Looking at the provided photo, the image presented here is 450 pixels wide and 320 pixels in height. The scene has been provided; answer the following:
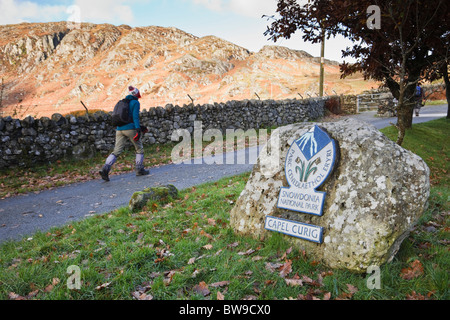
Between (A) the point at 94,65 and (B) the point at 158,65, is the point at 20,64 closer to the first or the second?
(A) the point at 94,65

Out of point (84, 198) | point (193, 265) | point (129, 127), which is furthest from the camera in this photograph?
point (129, 127)

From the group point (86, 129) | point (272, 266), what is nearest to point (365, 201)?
point (272, 266)

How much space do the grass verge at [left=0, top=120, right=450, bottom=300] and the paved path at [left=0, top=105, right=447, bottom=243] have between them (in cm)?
91

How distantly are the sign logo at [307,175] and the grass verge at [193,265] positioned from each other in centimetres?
34

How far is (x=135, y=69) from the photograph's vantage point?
6538cm

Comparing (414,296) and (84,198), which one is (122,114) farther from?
(414,296)

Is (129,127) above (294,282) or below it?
above

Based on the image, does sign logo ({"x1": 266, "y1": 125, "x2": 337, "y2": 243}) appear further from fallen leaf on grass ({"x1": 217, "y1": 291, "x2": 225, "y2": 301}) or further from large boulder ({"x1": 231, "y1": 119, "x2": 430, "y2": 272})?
fallen leaf on grass ({"x1": 217, "y1": 291, "x2": 225, "y2": 301})

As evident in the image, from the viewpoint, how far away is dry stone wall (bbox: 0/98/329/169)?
9.57 meters

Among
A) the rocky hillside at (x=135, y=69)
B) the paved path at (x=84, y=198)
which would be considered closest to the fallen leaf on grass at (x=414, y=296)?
the paved path at (x=84, y=198)

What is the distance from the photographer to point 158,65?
216 ft

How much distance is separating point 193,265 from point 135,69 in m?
69.4

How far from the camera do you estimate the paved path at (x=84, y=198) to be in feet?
18.0

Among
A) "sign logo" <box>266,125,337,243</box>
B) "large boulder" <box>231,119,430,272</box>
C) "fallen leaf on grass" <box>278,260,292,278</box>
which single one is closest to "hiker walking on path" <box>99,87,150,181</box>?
"sign logo" <box>266,125,337,243</box>
